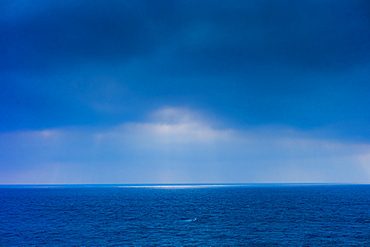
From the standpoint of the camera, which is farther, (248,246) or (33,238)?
(33,238)

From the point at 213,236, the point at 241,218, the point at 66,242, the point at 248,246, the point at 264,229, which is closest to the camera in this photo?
the point at 248,246

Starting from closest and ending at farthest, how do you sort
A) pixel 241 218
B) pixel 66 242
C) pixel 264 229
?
pixel 66 242
pixel 264 229
pixel 241 218

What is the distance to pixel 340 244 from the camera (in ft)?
152

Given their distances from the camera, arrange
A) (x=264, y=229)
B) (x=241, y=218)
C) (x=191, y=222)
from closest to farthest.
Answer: (x=264, y=229) → (x=191, y=222) → (x=241, y=218)

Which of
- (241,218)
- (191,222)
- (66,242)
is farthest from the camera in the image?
(241,218)

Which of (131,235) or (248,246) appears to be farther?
(131,235)

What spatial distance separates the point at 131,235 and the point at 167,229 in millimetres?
8674

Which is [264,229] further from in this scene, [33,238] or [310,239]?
[33,238]

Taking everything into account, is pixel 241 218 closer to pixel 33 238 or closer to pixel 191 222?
pixel 191 222

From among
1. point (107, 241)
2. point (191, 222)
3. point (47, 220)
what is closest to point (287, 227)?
point (191, 222)

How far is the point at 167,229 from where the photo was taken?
5912 cm

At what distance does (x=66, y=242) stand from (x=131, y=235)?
11.3m

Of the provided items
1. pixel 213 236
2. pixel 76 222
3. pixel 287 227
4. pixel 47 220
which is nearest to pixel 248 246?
pixel 213 236

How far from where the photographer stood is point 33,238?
5097 centimetres
